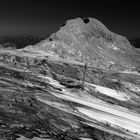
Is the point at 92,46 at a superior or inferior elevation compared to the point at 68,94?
superior

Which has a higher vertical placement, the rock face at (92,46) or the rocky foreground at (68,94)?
the rock face at (92,46)

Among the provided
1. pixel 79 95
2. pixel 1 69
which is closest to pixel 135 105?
pixel 79 95

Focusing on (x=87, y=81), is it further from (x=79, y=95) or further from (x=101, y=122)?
(x=101, y=122)

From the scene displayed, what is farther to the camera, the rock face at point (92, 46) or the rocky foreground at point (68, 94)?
the rock face at point (92, 46)

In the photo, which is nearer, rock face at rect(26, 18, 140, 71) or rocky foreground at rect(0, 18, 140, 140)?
rocky foreground at rect(0, 18, 140, 140)

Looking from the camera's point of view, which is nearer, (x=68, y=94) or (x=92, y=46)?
(x=68, y=94)
